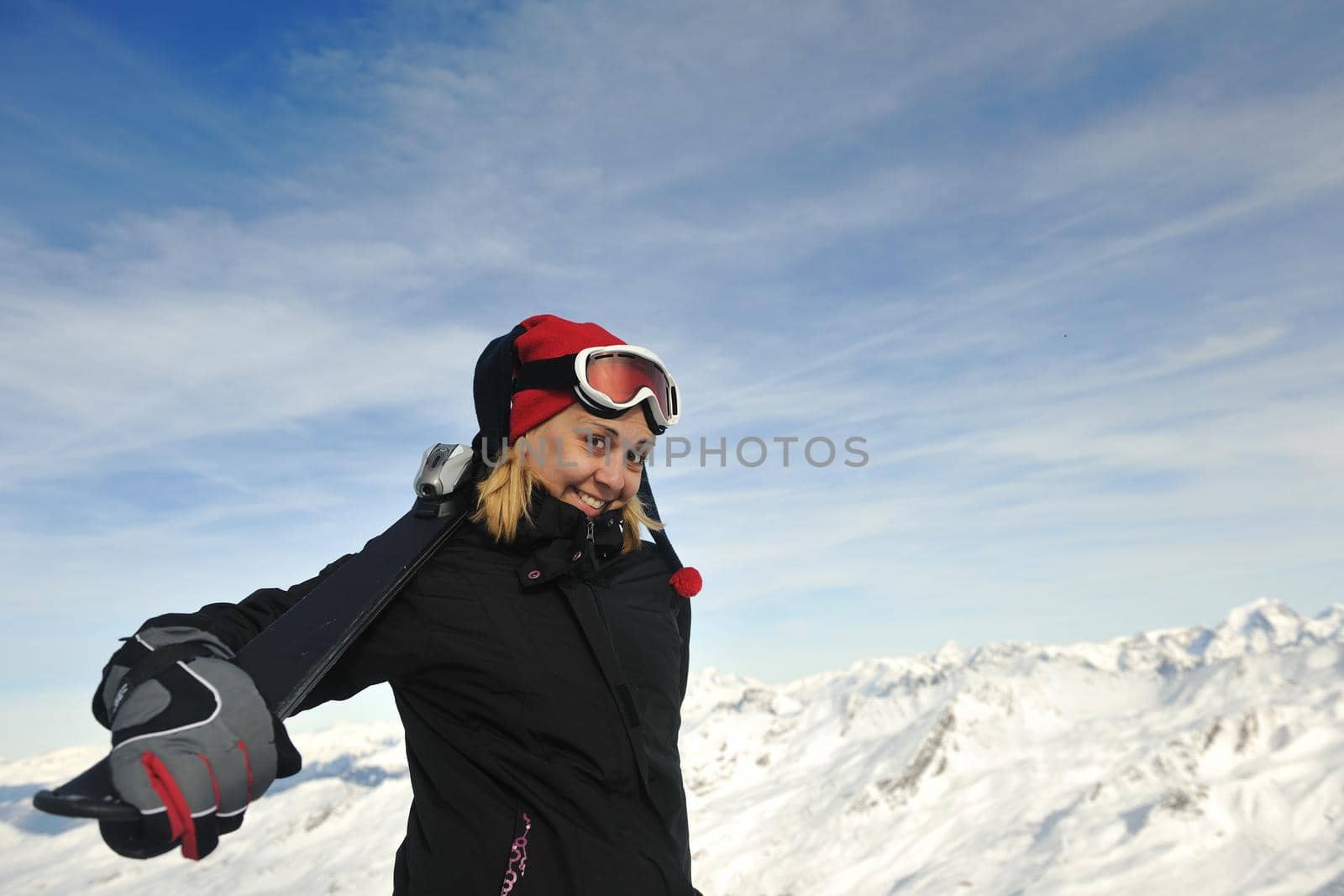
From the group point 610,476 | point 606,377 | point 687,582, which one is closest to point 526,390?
point 606,377

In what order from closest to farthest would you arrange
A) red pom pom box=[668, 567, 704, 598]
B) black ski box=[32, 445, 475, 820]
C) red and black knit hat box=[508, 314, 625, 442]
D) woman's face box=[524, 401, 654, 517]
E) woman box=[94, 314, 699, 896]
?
black ski box=[32, 445, 475, 820], woman box=[94, 314, 699, 896], woman's face box=[524, 401, 654, 517], red and black knit hat box=[508, 314, 625, 442], red pom pom box=[668, 567, 704, 598]

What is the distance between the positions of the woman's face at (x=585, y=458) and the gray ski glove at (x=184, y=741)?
60.7 inches

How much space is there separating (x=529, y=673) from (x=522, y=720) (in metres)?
0.17

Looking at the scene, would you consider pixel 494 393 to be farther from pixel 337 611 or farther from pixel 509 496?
pixel 337 611

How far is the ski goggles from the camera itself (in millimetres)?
3896

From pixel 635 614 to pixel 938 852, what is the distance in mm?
156923

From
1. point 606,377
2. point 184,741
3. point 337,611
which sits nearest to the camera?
point 184,741

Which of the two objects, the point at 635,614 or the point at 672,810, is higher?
the point at 635,614

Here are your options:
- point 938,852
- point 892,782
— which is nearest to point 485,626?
point 938,852

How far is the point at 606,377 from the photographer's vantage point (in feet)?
13.0

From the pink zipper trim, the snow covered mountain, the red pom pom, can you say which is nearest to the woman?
the pink zipper trim

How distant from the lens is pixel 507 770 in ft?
10.4

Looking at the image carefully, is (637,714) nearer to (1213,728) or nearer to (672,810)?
(672,810)

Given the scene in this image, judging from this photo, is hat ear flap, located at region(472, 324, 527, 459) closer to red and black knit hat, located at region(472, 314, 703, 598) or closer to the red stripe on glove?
red and black knit hat, located at region(472, 314, 703, 598)
